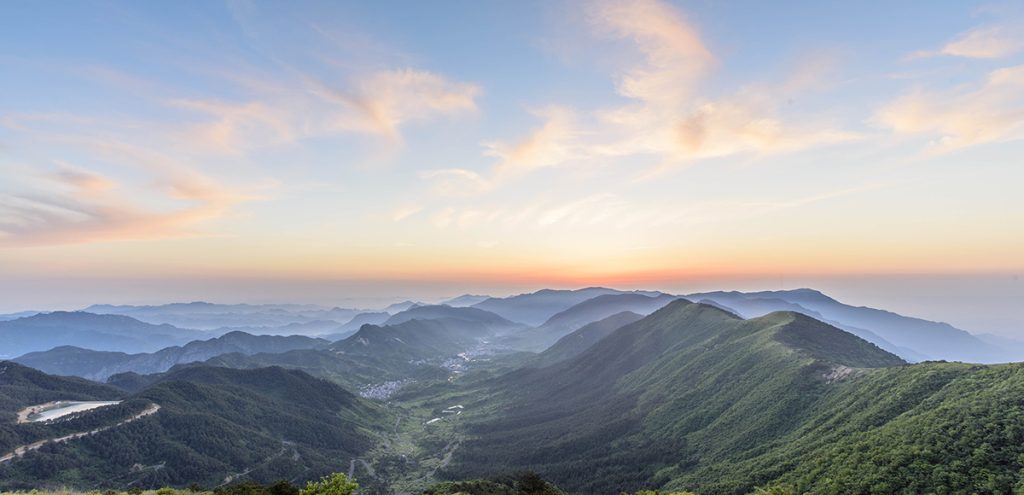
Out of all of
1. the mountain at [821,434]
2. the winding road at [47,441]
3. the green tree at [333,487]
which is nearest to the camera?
the green tree at [333,487]

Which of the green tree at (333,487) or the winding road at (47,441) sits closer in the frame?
the green tree at (333,487)

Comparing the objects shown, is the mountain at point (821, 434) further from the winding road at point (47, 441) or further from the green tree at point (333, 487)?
the winding road at point (47, 441)

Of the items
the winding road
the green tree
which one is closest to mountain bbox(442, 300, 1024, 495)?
the green tree

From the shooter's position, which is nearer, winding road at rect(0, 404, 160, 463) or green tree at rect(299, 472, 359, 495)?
green tree at rect(299, 472, 359, 495)

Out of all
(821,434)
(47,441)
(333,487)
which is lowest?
(47,441)

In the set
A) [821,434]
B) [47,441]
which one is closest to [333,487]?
[821,434]

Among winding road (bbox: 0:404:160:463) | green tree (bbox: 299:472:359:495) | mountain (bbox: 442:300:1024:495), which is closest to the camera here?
green tree (bbox: 299:472:359:495)

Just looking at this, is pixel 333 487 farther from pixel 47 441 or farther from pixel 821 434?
pixel 47 441

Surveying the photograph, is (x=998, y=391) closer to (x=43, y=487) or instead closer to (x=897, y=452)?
(x=897, y=452)

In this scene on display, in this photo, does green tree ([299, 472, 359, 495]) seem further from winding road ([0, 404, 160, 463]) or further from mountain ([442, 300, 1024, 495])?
winding road ([0, 404, 160, 463])

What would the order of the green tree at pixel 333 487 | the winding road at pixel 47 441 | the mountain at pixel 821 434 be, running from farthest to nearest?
the winding road at pixel 47 441 < the mountain at pixel 821 434 < the green tree at pixel 333 487

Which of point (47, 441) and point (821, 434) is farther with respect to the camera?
point (47, 441)

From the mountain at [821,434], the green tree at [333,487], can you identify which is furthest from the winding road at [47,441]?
the green tree at [333,487]
